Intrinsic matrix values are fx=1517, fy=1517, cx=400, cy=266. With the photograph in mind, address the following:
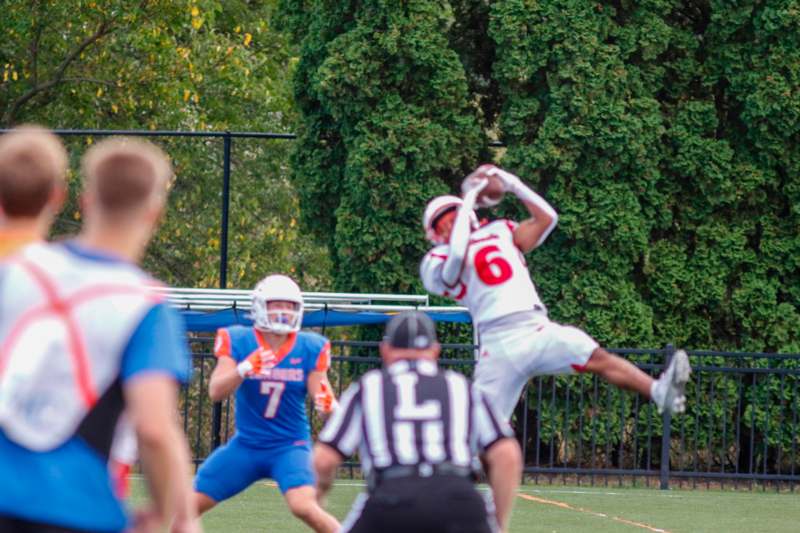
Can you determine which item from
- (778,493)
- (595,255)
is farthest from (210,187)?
(778,493)

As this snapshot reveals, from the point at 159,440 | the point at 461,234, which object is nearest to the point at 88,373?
the point at 159,440

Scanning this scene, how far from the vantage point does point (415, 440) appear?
519 cm

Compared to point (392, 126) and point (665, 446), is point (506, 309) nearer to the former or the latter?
point (665, 446)

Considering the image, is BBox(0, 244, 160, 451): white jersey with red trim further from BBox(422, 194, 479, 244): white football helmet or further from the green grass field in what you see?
the green grass field

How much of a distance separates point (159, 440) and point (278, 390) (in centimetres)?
493

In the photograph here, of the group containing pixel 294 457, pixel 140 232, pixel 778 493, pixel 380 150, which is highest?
pixel 380 150

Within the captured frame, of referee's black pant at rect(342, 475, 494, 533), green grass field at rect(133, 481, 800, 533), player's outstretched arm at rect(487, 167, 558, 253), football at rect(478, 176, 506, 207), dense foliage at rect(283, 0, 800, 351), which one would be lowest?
green grass field at rect(133, 481, 800, 533)

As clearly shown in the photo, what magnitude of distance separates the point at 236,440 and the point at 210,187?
1746cm

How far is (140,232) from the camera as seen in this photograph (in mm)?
3863

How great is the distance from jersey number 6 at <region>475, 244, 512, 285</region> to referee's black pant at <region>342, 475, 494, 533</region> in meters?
3.99

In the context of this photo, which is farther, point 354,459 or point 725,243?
point 725,243

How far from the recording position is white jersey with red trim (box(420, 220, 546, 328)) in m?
9.16

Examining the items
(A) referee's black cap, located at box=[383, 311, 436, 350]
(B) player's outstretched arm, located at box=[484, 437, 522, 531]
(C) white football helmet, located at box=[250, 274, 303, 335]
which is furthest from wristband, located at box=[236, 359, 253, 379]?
(A) referee's black cap, located at box=[383, 311, 436, 350]

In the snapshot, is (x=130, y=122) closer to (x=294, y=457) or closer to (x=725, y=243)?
(x=725, y=243)
